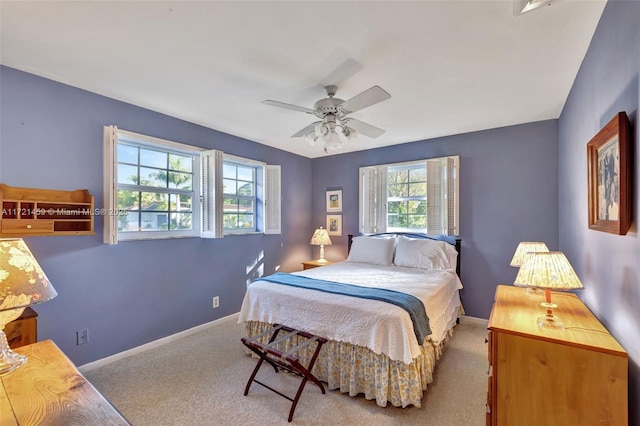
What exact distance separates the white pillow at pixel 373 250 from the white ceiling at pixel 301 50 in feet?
5.76

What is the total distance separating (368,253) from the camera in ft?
12.7

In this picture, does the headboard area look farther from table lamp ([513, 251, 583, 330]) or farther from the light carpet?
table lamp ([513, 251, 583, 330])

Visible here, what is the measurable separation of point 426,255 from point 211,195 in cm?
265

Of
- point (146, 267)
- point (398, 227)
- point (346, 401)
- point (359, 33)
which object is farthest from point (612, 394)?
point (146, 267)

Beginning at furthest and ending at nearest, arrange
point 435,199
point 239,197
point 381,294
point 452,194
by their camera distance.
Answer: point 239,197, point 435,199, point 452,194, point 381,294

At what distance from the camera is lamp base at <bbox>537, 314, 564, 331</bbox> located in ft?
Answer: 4.70

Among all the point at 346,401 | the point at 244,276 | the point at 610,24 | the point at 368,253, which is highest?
the point at 610,24

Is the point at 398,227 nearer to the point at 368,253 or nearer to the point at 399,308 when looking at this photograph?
the point at 368,253

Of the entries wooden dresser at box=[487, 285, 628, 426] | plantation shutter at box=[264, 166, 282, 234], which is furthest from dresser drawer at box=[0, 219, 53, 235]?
wooden dresser at box=[487, 285, 628, 426]

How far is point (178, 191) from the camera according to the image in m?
3.30

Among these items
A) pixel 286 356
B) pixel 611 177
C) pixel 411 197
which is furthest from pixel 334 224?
pixel 611 177

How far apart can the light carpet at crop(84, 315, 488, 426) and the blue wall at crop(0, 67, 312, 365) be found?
0.37m

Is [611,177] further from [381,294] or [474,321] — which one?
[474,321]

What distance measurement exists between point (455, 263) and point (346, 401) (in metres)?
2.18
